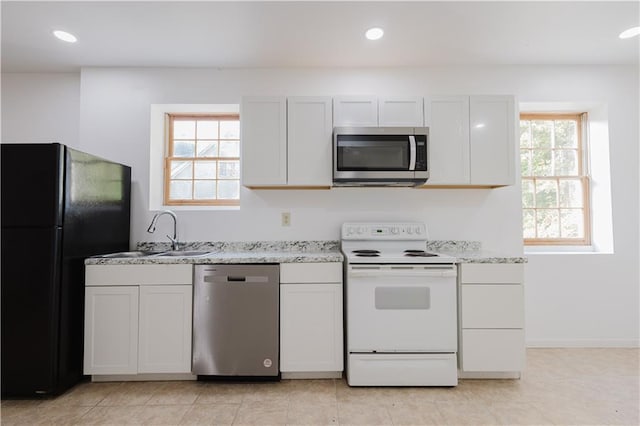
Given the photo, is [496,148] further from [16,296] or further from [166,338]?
[16,296]

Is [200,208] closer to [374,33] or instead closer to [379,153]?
[379,153]

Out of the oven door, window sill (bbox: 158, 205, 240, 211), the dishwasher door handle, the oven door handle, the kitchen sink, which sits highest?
window sill (bbox: 158, 205, 240, 211)

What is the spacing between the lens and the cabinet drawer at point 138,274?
222 centimetres

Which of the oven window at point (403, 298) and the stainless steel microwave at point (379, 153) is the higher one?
the stainless steel microwave at point (379, 153)

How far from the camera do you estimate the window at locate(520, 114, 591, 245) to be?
3082 millimetres

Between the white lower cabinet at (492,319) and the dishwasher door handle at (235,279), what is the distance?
4.65 ft

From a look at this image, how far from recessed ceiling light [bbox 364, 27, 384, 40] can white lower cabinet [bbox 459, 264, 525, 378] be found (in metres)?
1.87

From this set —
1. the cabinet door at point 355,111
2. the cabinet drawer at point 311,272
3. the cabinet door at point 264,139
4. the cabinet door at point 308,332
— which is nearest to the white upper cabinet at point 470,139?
the cabinet door at point 355,111

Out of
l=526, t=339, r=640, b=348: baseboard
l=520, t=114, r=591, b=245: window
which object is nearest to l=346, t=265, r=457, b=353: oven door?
l=526, t=339, r=640, b=348: baseboard

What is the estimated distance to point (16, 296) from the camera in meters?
1.99

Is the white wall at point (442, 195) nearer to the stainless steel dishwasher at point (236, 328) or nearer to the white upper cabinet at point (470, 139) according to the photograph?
the white upper cabinet at point (470, 139)

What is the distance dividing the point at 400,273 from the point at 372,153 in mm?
925

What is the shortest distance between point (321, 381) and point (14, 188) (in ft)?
7.72

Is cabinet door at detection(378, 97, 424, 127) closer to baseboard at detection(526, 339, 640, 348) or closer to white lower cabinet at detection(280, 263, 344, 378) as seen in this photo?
white lower cabinet at detection(280, 263, 344, 378)
